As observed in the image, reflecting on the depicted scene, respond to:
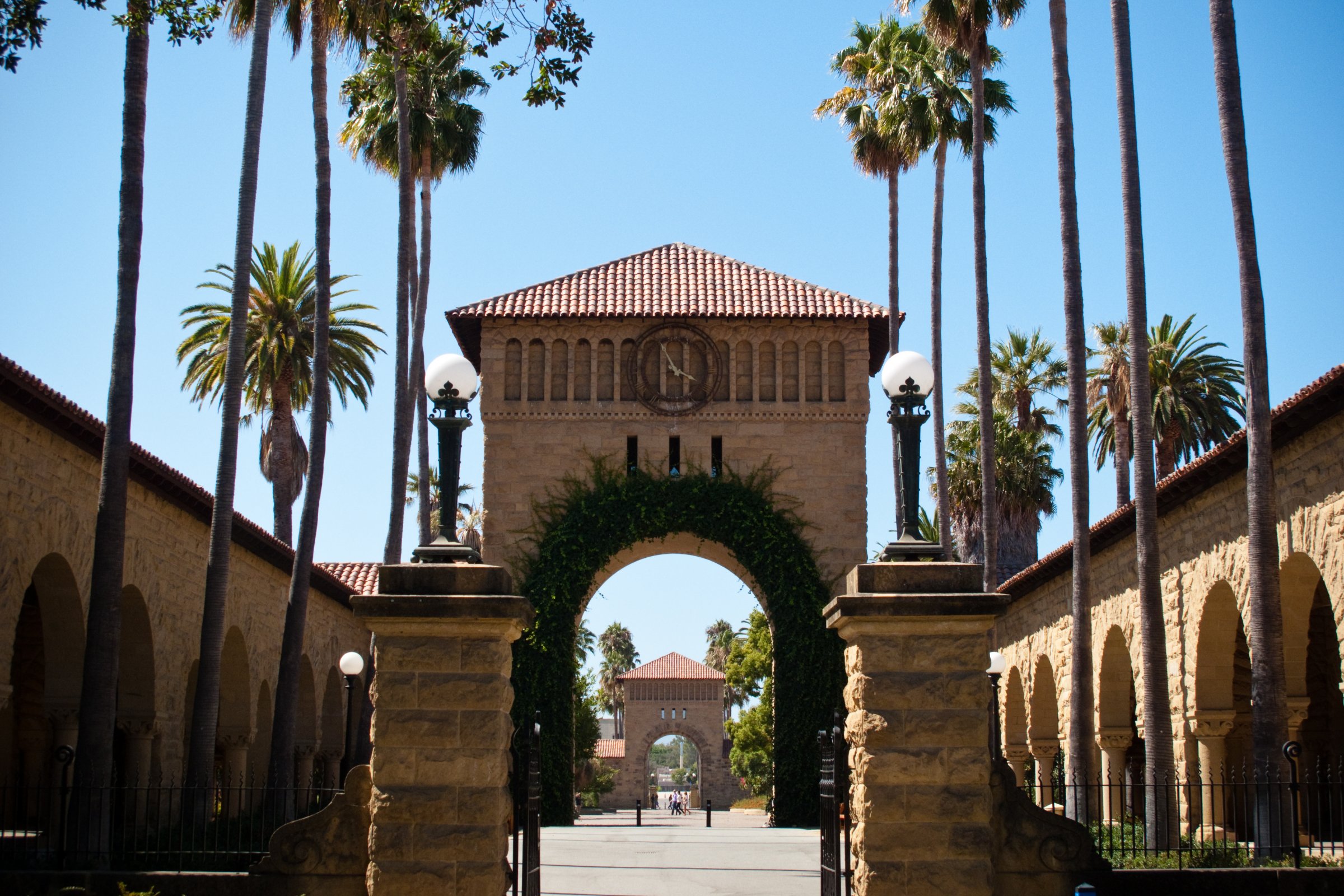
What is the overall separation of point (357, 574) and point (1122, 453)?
2176 cm

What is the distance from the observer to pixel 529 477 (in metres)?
30.4

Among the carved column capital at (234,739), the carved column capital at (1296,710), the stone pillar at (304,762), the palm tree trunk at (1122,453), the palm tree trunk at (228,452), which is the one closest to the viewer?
the carved column capital at (1296,710)

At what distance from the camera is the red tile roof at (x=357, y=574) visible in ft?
116

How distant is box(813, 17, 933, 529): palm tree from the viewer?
30.3m

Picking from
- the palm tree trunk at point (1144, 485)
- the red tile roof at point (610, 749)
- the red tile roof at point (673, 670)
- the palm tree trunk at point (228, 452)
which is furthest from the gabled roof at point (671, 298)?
the red tile roof at point (610, 749)

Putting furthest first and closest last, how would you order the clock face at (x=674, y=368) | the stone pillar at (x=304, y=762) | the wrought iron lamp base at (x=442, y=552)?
1. the stone pillar at (x=304, y=762)
2. the clock face at (x=674, y=368)
3. the wrought iron lamp base at (x=442, y=552)

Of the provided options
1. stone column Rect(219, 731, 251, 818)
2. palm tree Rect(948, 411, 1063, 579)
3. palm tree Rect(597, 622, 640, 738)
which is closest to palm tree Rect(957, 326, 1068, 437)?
palm tree Rect(948, 411, 1063, 579)

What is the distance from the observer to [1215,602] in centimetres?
1956

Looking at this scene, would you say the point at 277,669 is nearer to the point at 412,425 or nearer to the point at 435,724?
the point at 412,425

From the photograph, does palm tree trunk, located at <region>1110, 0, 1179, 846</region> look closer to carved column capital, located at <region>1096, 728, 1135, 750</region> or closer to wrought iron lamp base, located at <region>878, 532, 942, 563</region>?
carved column capital, located at <region>1096, 728, 1135, 750</region>

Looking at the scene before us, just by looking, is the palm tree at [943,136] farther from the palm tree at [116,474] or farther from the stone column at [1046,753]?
the palm tree at [116,474]

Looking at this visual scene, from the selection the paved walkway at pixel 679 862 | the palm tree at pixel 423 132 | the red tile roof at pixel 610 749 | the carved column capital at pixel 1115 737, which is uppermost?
the palm tree at pixel 423 132

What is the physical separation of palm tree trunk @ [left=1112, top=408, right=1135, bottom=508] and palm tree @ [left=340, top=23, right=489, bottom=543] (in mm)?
19398

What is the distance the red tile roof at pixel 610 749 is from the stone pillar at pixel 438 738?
84.3 m
